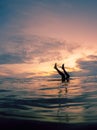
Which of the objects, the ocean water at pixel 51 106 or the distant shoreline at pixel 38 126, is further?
the ocean water at pixel 51 106

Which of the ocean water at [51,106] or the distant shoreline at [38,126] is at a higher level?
the ocean water at [51,106]

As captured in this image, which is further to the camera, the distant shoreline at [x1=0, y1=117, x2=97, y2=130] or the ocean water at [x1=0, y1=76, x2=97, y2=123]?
the ocean water at [x1=0, y1=76, x2=97, y2=123]

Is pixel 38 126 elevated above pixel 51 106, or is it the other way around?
pixel 51 106

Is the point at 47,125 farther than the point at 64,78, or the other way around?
the point at 64,78

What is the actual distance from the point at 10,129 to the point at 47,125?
107 centimetres

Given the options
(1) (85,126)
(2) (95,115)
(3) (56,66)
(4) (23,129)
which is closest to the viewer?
(4) (23,129)

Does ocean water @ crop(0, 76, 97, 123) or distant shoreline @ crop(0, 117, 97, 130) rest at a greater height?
ocean water @ crop(0, 76, 97, 123)

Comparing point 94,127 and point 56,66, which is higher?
point 56,66

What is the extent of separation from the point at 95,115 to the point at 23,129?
432cm

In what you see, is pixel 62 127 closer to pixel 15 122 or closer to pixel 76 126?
pixel 76 126

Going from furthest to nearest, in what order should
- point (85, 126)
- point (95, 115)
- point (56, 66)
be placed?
1. point (56, 66)
2. point (95, 115)
3. point (85, 126)

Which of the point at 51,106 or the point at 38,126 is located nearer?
the point at 38,126

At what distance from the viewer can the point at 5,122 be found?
6754 mm

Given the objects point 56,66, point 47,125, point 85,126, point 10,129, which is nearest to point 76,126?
point 85,126
